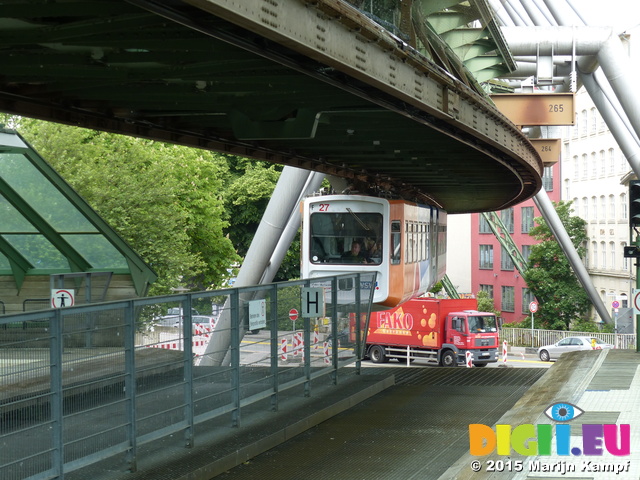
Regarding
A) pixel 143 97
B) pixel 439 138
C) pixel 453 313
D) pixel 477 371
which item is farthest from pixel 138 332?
pixel 453 313

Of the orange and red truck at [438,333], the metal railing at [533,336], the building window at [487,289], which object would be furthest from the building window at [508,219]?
the orange and red truck at [438,333]

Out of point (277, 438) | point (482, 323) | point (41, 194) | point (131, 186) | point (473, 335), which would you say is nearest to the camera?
point (277, 438)

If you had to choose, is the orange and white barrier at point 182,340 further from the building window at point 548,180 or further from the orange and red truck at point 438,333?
the building window at point 548,180

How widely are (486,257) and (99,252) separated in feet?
171

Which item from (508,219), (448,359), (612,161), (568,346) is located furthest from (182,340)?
(508,219)

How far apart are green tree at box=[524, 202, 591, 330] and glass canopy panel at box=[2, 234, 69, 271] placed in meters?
39.5

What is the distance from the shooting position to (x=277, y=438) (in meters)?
11.4

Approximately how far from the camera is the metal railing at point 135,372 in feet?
25.7

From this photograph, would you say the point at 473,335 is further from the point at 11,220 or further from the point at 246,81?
the point at 246,81

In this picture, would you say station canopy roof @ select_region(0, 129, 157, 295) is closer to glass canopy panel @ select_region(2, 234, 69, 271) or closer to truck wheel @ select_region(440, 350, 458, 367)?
glass canopy panel @ select_region(2, 234, 69, 271)

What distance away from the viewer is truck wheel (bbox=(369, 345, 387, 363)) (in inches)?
1679

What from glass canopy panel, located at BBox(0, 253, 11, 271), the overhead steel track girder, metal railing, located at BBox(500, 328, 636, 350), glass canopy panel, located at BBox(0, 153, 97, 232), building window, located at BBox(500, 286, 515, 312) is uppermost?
the overhead steel track girder

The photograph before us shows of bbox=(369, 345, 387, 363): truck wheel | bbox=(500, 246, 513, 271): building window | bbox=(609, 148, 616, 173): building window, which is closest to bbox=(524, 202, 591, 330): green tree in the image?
bbox=(609, 148, 616, 173): building window

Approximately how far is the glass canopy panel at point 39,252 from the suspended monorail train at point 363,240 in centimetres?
575
